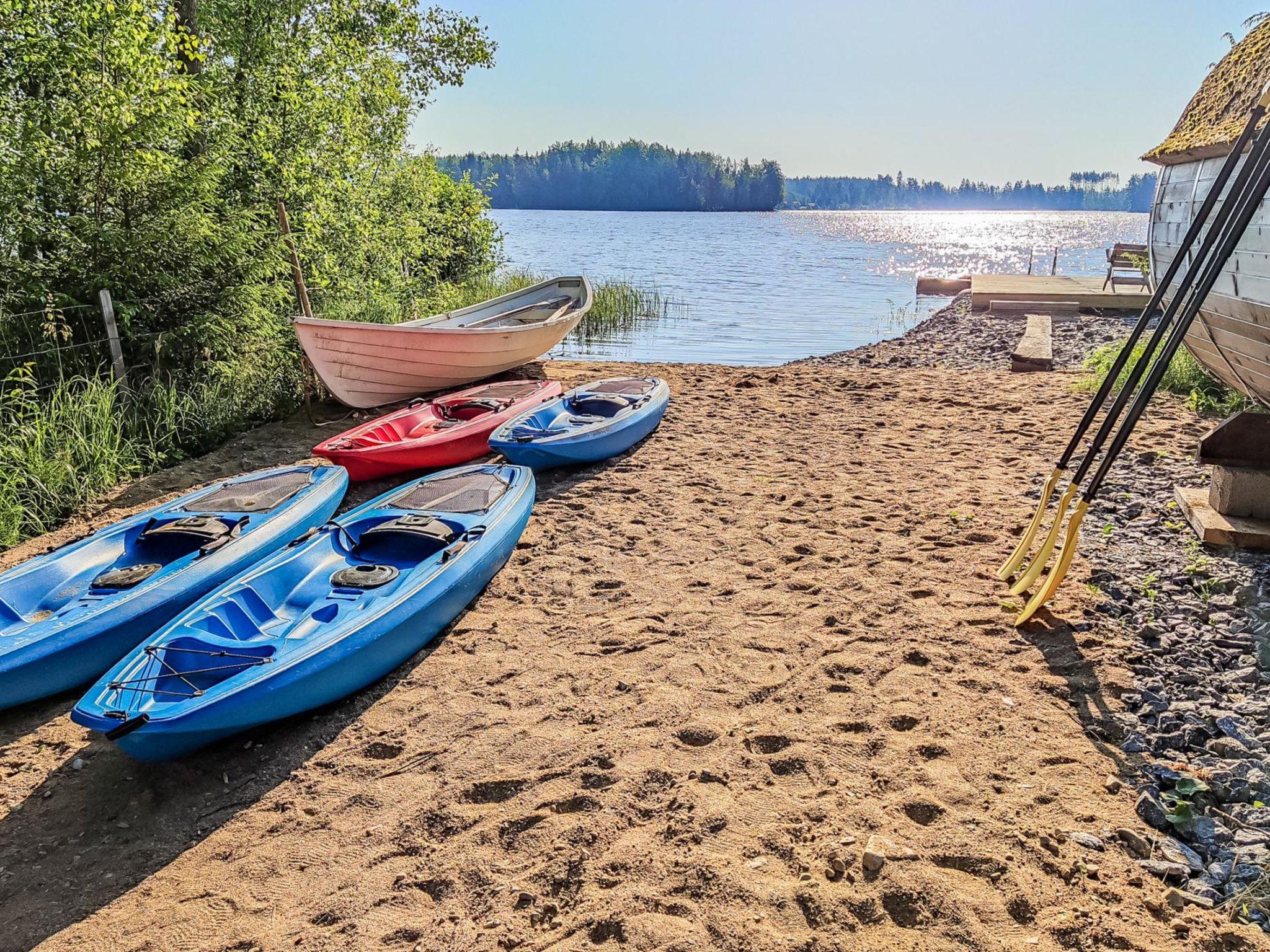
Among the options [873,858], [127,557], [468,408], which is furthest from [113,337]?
[873,858]

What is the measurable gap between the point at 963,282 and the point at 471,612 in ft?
70.9

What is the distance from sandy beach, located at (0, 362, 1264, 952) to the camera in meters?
2.49

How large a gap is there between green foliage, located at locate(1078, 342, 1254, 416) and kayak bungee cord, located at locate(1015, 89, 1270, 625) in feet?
10.7

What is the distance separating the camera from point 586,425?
705 centimetres

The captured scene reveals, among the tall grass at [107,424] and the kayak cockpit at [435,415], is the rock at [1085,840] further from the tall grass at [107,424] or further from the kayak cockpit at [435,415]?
the tall grass at [107,424]

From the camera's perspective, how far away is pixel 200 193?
7.41 metres

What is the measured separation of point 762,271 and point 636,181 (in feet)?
293

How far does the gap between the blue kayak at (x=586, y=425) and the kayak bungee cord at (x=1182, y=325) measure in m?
3.85

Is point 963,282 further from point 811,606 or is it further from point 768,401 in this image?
point 811,606

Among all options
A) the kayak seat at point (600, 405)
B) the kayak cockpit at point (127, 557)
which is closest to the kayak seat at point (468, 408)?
the kayak seat at point (600, 405)

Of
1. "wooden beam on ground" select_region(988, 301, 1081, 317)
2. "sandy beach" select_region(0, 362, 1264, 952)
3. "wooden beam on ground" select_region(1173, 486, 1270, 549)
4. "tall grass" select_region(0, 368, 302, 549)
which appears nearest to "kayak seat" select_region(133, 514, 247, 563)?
"sandy beach" select_region(0, 362, 1264, 952)

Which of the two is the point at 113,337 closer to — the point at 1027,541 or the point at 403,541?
the point at 403,541

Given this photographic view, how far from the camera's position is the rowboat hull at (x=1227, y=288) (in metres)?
3.57

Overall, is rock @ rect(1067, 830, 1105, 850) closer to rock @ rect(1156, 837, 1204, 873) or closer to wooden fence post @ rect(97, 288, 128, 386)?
rock @ rect(1156, 837, 1204, 873)
